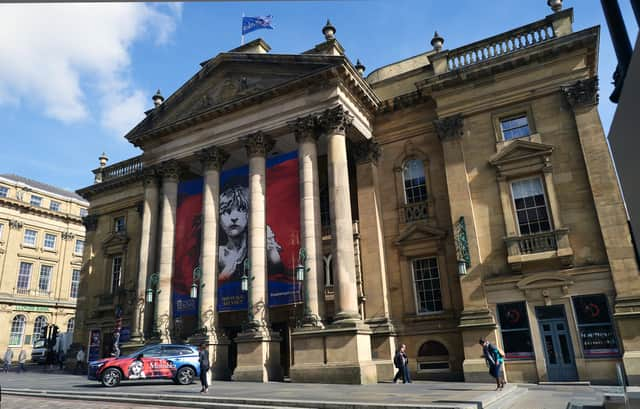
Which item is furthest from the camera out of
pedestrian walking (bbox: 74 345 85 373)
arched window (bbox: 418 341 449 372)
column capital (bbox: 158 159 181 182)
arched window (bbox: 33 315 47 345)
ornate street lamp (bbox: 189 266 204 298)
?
arched window (bbox: 33 315 47 345)

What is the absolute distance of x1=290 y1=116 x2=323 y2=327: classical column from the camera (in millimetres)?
18967

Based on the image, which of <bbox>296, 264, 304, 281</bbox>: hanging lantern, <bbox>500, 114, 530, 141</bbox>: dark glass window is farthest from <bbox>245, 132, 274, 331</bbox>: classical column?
<bbox>500, 114, 530, 141</bbox>: dark glass window

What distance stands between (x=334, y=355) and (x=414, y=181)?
9751mm

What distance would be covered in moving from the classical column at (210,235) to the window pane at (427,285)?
9.83 m

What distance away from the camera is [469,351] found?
61.0ft

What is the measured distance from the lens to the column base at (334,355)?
1722cm

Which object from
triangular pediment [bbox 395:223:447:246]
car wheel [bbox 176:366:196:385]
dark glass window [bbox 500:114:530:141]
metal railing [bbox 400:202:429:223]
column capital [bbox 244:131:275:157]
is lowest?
car wheel [bbox 176:366:196:385]

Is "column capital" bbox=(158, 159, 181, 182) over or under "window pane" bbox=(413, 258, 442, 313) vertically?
over

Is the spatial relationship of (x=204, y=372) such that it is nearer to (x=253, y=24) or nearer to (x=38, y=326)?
(x=253, y=24)

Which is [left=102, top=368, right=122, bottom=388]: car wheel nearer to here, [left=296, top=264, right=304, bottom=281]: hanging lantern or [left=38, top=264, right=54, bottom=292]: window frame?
[left=296, top=264, right=304, bottom=281]: hanging lantern

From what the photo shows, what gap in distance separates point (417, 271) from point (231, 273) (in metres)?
9.04

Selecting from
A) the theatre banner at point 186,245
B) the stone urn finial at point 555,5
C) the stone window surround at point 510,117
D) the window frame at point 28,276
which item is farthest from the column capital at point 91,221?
the stone urn finial at point 555,5

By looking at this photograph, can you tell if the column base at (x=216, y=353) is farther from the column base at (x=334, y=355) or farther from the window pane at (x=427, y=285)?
the window pane at (x=427, y=285)

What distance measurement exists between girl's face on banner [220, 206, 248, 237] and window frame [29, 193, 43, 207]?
35.4 m
